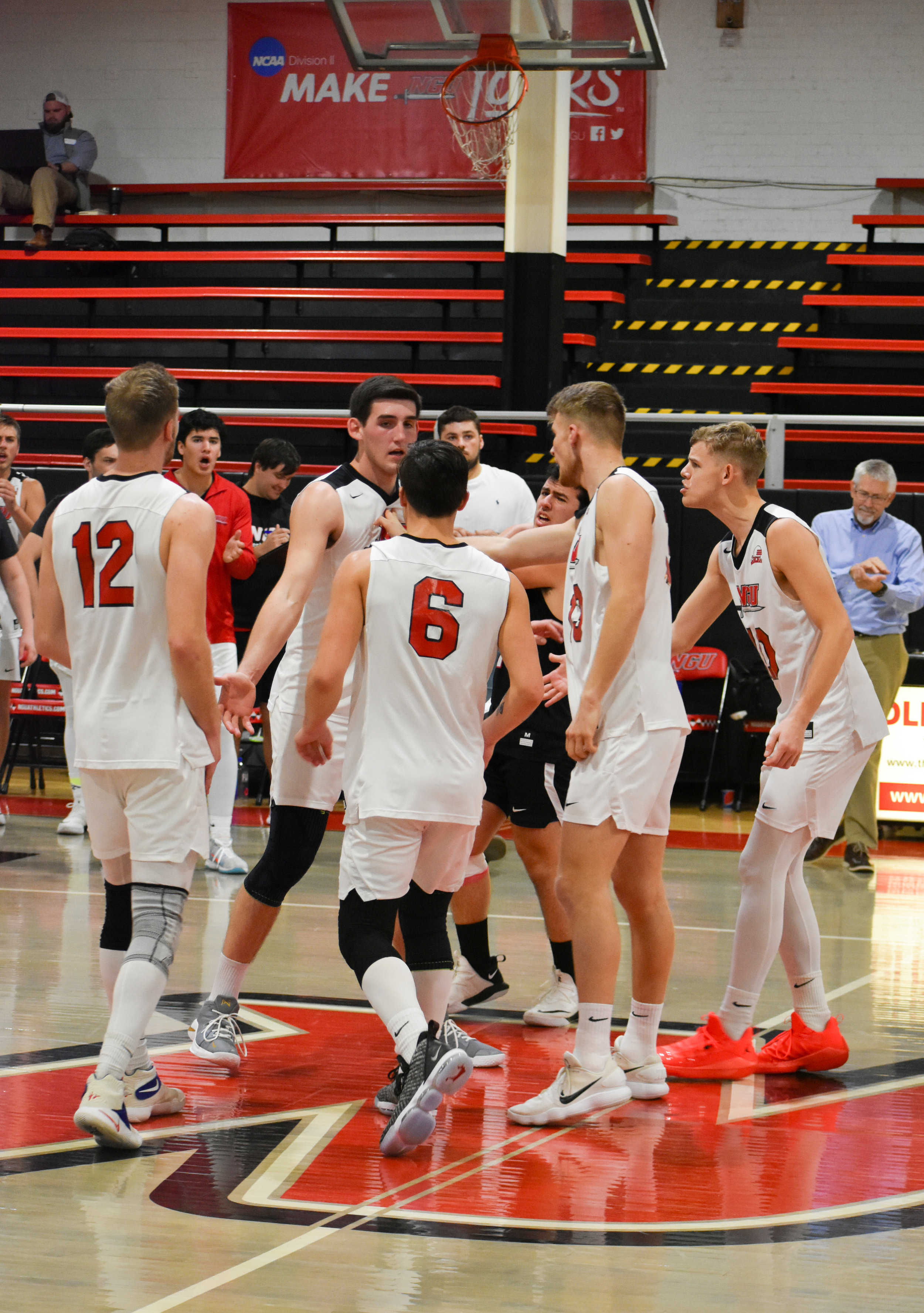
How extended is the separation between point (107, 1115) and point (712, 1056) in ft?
5.83

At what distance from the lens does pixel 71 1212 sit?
302 cm

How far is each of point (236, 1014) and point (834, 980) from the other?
224 cm

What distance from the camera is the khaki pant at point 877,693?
7.72 metres

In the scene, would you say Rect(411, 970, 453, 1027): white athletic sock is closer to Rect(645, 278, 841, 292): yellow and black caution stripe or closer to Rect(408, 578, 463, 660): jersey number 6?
Rect(408, 578, 463, 660): jersey number 6

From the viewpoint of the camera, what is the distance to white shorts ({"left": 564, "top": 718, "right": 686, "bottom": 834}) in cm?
370

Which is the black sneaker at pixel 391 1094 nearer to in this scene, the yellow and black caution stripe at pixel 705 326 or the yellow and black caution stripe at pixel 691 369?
the yellow and black caution stripe at pixel 691 369

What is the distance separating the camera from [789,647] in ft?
13.7

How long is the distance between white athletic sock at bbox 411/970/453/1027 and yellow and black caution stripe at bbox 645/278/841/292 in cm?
1144

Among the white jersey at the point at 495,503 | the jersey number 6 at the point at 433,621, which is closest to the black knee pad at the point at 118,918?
the jersey number 6 at the point at 433,621

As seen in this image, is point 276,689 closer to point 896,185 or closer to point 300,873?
point 300,873

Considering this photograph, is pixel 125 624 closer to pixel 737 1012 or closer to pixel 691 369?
pixel 737 1012

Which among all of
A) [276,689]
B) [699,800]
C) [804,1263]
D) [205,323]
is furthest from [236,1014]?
[205,323]

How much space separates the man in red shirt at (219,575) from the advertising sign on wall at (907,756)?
3.84 m

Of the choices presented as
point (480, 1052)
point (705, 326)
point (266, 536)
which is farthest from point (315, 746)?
point (705, 326)
